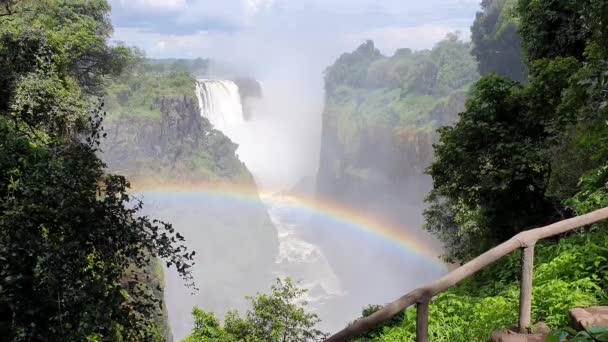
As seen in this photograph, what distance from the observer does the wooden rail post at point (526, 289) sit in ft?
9.33

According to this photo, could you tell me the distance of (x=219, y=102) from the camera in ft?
221

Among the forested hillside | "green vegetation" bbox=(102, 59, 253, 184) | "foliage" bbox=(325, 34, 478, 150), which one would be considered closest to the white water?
"green vegetation" bbox=(102, 59, 253, 184)

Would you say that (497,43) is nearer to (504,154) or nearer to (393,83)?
(393,83)

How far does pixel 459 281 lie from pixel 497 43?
52.8 m

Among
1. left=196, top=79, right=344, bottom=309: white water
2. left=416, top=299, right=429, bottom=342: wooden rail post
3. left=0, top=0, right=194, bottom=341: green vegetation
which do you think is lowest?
left=196, top=79, right=344, bottom=309: white water

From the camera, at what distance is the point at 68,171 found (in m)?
6.00

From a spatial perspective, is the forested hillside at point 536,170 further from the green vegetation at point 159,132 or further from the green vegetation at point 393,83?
the green vegetation at point 393,83

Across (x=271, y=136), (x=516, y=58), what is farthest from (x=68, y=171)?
(x=271, y=136)

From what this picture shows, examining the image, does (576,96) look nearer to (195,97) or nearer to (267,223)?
(195,97)

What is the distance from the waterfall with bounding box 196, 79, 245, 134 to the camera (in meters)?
63.5

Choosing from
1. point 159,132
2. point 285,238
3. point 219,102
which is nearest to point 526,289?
point 159,132

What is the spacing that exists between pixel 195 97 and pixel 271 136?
37.3 metres

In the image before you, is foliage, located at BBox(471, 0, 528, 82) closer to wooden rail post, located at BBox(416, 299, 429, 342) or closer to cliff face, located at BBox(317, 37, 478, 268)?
cliff face, located at BBox(317, 37, 478, 268)

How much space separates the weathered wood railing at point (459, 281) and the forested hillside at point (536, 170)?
344 mm
